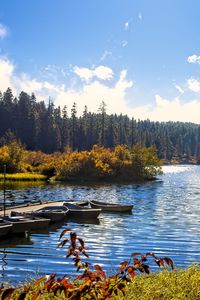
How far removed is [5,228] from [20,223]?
2.14 metres

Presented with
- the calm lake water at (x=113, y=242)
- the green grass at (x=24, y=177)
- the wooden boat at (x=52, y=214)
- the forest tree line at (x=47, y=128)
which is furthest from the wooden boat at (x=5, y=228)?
the forest tree line at (x=47, y=128)

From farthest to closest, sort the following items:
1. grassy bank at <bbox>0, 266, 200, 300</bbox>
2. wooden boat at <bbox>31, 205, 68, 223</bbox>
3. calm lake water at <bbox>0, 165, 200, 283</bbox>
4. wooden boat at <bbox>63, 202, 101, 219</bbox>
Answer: wooden boat at <bbox>63, 202, 101, 219</bbox> → wooden boat at <bbox>31, 205, 68, 223</bbox> → calm lake water at <bbox>0, 165, 200, 283</bbox> → grassy bank at <bbox>0, 266, 200, 300</bbox>

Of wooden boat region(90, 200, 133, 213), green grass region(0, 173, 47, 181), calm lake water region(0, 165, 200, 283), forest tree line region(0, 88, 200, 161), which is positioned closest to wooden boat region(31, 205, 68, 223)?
calm lake water region(0, 165, 200, 283)

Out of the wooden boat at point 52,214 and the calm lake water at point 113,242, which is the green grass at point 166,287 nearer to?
the calm lake water at point 113,242

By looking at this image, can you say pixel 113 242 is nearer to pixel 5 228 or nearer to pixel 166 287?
pixel 5 228

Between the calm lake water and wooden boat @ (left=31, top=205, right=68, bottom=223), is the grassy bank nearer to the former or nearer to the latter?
the calm lake water

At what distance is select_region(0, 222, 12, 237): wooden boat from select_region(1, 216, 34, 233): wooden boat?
0.63m

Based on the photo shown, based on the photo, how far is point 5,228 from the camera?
2533 cm

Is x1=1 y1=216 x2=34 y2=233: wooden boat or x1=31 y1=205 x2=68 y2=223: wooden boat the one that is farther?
x1=31 y1=205 x2=68 y2=223: wooden boat

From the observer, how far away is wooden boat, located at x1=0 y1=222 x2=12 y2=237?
25.2 meters

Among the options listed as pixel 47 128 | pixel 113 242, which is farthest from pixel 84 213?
pixel 47 128

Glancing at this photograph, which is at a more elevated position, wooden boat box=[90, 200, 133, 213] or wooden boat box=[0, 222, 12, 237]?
wooden boat box=[0, 222, 12, 237]

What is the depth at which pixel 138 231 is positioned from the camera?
2986 centimetres

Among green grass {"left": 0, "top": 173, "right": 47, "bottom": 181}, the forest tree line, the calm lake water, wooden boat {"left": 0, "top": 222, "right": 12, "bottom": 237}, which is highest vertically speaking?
the forest tree line
